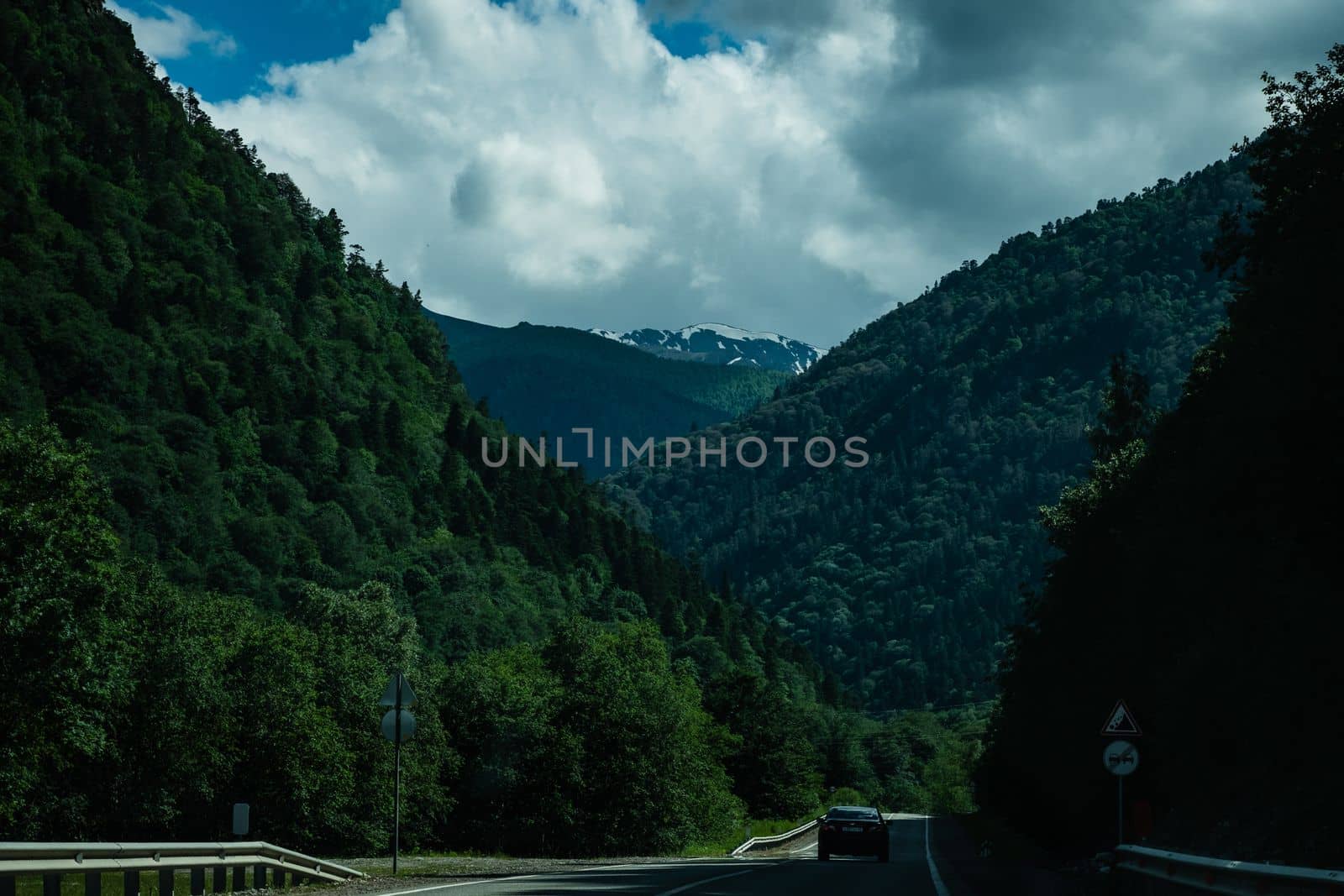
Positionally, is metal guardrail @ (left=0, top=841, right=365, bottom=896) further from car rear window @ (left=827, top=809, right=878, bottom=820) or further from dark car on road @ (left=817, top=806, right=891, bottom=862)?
car rear window @ (left=827, top=809, right=878, bottom=820)

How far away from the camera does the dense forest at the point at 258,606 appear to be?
44.0m

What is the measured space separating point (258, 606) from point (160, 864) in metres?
127

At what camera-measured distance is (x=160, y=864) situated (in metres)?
17.4

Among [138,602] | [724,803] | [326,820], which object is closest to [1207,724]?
[326,820]

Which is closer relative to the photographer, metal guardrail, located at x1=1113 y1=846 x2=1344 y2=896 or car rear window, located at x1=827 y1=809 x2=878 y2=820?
metal guardrail, located at x1=1113 y1=846 x2=1344 y2=896

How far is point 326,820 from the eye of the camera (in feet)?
188

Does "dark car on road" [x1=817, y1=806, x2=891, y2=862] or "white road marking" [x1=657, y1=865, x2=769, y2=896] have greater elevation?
"white road marking" [x1=657, y1=865, x2=769, y2=896]

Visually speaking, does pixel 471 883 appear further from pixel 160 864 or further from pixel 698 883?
pixel 160 864

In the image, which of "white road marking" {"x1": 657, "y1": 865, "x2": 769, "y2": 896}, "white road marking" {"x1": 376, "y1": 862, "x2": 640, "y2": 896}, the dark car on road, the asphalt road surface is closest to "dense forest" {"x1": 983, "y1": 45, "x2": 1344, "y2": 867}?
the asphalt road surface

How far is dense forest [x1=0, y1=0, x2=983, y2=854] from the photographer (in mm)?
44000

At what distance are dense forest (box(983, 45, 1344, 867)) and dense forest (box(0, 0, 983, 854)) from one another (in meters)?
27.8

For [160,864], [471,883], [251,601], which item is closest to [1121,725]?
[471,883]

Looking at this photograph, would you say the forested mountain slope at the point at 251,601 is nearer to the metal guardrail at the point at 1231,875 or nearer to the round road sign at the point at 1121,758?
the round road sign at the point at 1121,758

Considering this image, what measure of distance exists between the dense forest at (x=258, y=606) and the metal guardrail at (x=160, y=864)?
19296mm
